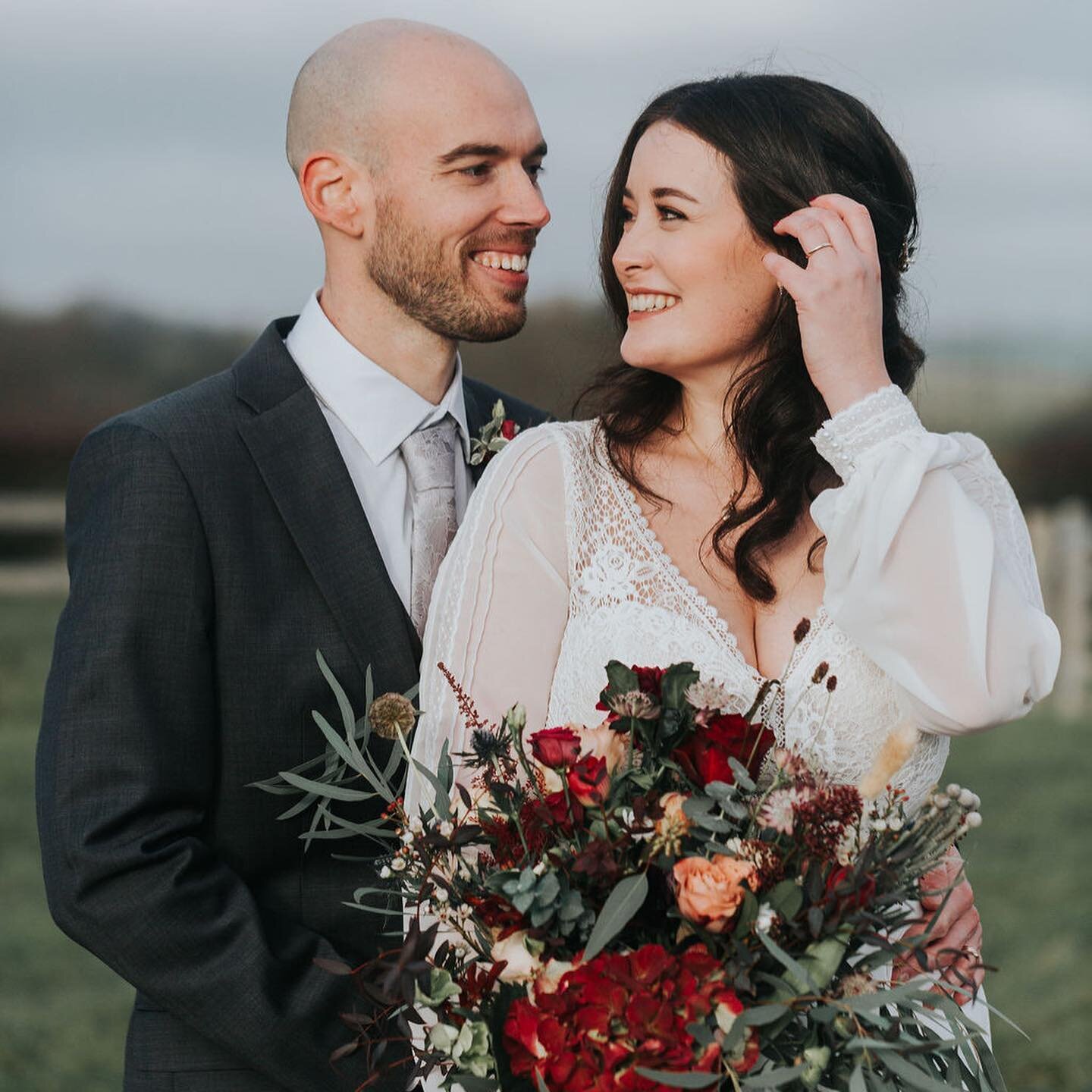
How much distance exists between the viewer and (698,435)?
3.34 metres

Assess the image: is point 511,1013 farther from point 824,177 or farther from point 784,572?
Result: point 824,177

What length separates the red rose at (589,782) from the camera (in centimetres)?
212

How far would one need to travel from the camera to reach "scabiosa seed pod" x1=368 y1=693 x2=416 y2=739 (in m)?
2.59

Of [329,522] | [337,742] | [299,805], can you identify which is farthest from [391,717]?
A: [329,522]

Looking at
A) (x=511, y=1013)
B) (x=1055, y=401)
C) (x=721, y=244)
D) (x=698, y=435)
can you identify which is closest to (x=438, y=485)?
(x=698, y=435)

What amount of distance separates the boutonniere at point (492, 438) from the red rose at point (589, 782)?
56.1 inches

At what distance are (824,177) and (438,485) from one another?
105 cm

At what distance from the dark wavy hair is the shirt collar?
17.4 inches

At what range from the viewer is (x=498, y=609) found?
2.80m

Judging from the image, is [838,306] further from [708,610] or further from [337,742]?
[337,742]

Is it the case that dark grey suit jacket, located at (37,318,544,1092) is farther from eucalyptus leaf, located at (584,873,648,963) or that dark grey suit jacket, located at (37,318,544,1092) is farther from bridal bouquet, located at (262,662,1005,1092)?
eucalyptus leaf, located at (584,873,648,963)

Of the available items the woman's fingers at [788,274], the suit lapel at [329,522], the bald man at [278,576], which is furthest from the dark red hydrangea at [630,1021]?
the woman's fingers at [788,274]

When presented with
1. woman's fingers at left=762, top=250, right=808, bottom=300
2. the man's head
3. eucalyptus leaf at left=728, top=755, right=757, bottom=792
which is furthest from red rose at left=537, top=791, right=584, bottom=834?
the man's head

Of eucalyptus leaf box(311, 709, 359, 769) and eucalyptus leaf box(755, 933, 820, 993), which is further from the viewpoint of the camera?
eucalyptus leaf box(311, 709, 359, 769)
